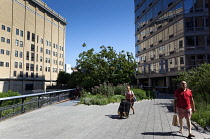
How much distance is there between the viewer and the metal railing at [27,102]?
939 cm

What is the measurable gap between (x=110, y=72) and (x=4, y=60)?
35.9 meters

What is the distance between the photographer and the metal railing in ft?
30.8

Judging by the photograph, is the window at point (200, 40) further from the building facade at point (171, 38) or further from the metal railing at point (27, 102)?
the metal railing at point (27, 102)

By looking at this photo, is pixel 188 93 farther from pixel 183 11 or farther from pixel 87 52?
pixel 183 11

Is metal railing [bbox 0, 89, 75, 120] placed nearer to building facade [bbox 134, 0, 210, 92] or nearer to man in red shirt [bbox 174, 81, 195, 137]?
man in red shirt [bbox 174, 81, 195, 137]

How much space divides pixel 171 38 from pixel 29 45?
42.0 m

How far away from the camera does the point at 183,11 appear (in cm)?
2889

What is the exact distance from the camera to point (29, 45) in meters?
56.9

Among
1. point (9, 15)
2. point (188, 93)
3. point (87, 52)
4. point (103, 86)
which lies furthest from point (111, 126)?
point (9, 15)

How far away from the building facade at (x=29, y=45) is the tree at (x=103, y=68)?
32.2 meters

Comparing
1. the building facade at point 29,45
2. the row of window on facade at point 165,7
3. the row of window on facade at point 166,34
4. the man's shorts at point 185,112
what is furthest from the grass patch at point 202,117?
the building facade at point 29,45

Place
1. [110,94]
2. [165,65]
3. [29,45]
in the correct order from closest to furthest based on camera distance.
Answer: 1. [110,94]
2. [165,65]
3. [29,45]

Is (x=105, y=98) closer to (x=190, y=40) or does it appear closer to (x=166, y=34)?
(x=190, y=40)

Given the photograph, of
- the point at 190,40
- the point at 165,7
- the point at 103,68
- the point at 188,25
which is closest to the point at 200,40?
the point at 190,40
